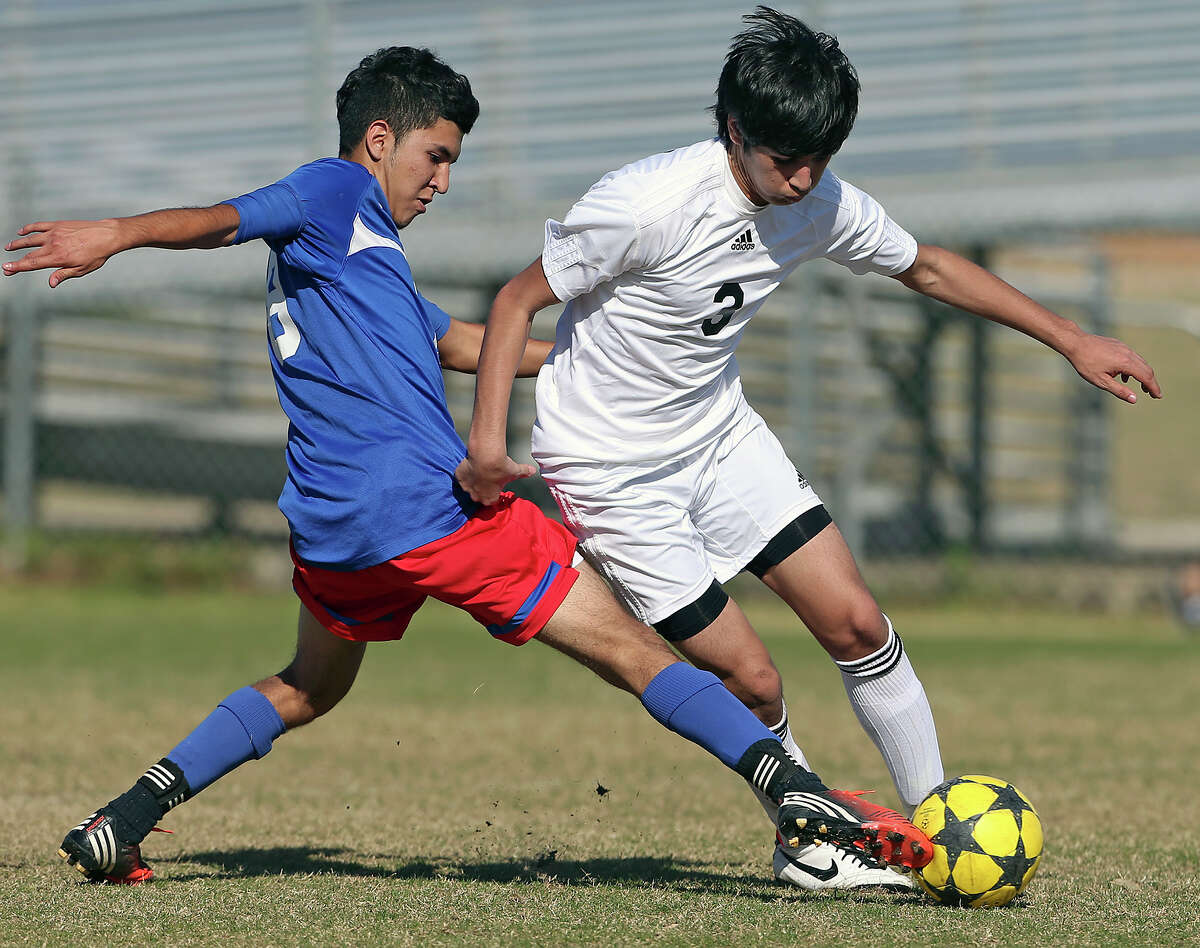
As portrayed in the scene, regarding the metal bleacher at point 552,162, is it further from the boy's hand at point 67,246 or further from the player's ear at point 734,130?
the boy's hand at point 67,246

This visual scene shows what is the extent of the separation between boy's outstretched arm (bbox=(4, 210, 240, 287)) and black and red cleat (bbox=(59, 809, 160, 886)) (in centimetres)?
128

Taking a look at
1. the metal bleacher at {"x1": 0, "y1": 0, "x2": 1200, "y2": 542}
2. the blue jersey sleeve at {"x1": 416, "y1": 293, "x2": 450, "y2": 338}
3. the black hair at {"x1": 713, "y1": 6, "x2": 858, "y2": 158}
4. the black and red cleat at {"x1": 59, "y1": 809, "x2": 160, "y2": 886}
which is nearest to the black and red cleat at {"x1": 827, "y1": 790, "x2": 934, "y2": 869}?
the black hair at {"x1": 713, "y1": 6, "x2": 858, "y2": 158}

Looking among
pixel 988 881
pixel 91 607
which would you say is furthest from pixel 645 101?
pixel 988 881

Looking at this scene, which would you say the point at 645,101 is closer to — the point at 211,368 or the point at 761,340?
the point at 761,340

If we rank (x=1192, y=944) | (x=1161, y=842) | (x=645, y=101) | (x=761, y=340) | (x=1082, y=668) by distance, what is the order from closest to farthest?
(x=1192, y=944) < (x=1161, y=842) < (x=1082, y=668) < (x=645, y=101) < (x=761, y=340)

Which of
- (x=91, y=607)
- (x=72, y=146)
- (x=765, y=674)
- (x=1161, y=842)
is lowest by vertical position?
(x=91, y=607)

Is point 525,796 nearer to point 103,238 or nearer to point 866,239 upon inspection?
point 866,239

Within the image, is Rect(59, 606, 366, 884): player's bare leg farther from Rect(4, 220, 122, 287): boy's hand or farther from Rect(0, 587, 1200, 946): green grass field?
Rect(4, 220, 122, 287): boy's hand

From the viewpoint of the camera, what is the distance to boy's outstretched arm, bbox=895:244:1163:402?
384cm

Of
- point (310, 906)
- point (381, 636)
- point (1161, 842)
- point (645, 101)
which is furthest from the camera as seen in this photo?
point (645, 101)

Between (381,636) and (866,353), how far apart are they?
10.0 meters

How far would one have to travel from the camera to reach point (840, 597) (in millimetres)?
3889

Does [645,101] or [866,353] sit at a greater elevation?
→ [645,101]

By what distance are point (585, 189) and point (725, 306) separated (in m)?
9.88
